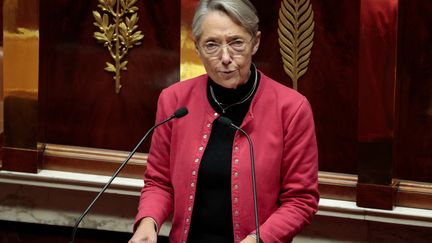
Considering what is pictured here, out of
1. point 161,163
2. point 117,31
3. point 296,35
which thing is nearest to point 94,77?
point 117,31

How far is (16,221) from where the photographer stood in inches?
140

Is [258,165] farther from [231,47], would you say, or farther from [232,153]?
[231,47]

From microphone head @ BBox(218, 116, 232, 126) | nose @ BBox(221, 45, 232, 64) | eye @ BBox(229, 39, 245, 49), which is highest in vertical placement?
eye @ BBox(229, 39, 245, 49)

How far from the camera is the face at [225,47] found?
6.84 ft

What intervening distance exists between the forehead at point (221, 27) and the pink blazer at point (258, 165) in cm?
19

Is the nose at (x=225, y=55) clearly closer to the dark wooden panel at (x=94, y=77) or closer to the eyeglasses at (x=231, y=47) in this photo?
the eyeglasses at (x=231, y=47)

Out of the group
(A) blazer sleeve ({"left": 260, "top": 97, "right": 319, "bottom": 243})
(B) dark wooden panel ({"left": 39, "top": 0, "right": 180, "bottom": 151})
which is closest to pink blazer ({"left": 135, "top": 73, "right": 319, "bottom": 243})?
(A) blazer sleeve ({"left": 260, "top": 97, "right": 319, "bottom": 243})

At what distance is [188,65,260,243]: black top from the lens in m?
2.14

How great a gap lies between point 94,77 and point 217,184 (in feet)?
4.73

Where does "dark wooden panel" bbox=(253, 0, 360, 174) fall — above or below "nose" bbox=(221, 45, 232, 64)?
below

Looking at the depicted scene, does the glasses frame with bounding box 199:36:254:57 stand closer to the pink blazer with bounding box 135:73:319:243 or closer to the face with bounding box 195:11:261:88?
the face with bounding box 195:11:261:88

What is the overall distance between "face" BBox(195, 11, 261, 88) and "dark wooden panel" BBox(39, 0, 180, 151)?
1.21m

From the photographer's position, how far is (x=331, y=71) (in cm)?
313

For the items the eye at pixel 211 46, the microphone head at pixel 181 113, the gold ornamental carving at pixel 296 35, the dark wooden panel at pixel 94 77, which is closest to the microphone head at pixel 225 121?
the microphone head at pixel 181 113
